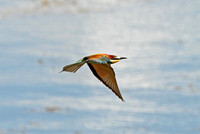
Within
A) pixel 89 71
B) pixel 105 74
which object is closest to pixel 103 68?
pixel 105 74

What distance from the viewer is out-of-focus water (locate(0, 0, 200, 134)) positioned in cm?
1185

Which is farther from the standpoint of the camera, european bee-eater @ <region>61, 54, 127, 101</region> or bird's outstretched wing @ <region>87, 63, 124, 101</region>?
bird's outstretched wing @ <region>87, 63, 124, 101</region>

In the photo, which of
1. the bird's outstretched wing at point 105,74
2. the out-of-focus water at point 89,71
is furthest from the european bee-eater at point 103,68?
the out-of-focus water at point 89,71

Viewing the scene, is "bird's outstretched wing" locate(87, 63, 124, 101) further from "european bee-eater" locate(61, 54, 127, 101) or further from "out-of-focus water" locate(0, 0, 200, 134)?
"out-of-focus water" locate(0, 0, 200, 134)

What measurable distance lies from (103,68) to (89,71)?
10887 millimetres

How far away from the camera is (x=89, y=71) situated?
13641 millimetres

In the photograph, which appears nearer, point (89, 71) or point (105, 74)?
point (105, 74)

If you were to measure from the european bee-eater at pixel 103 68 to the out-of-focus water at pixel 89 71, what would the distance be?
798 centimetres

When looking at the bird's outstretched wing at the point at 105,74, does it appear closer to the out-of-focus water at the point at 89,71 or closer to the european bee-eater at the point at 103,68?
the european bee-eater at the point at 103,68

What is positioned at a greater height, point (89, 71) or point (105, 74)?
point (89, 71)

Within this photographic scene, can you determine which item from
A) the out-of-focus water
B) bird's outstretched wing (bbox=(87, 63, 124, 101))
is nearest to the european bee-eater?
bird's outstretched wing (bbox=(87, 63, 124, 101))

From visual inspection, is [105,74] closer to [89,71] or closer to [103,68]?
[103,68]

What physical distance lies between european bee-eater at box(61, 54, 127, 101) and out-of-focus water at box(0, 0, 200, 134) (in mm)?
7979

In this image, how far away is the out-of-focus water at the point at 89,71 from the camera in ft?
38.9
